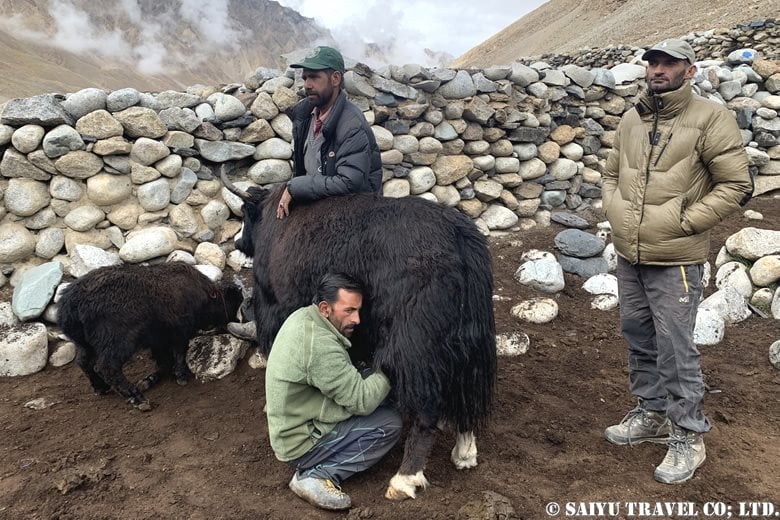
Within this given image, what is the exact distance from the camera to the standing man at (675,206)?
8.23ft

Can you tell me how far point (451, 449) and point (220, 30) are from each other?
50768mm

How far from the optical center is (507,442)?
122 inches

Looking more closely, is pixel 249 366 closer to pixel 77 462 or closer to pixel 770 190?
pixel 77 462

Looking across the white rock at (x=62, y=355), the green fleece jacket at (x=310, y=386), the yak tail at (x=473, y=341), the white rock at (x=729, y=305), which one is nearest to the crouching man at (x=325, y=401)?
the green fleece jacket at (x=310, y=386)

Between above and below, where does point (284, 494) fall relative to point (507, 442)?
above

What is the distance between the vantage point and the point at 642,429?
3.05 meters

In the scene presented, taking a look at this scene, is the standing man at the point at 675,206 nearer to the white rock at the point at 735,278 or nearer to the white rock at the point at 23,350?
the white rock at the point at 735,278

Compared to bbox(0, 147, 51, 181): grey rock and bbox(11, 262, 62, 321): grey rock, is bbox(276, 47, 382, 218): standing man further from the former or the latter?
bbox(0, 147, 51, 181): grey rock

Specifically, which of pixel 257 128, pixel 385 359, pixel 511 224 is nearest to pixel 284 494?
pixel 385 359

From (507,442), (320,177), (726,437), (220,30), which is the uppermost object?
(220,30)

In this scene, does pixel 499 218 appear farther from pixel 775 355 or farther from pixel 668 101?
pixel 668 101

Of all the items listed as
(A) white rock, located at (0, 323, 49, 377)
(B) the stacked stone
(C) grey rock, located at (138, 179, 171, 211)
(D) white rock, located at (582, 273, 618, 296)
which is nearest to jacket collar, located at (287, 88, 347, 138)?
(C) grey rock, located at (138, 179, 171, 211)

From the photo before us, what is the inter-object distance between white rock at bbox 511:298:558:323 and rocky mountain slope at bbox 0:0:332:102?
2156cm

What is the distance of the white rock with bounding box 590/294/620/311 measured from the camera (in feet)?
16.4
